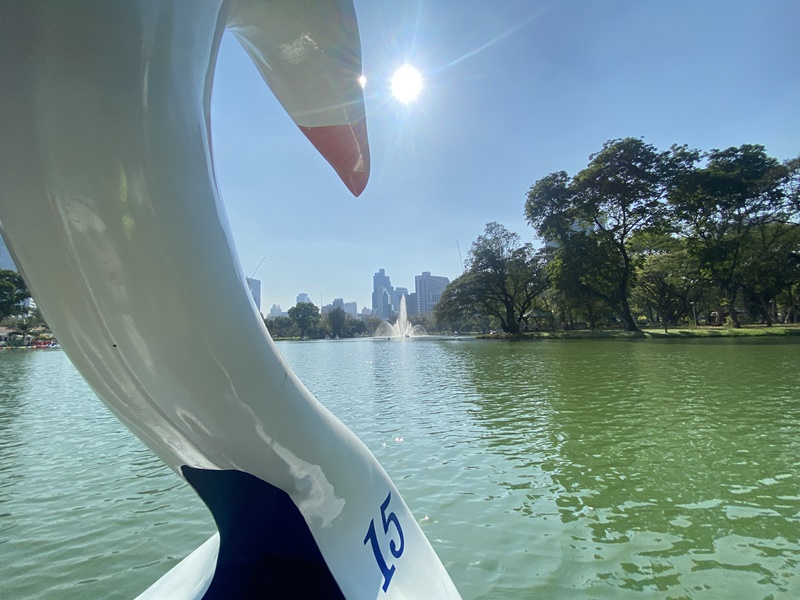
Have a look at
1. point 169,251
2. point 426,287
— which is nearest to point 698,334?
point 169,251

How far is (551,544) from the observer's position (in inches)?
116

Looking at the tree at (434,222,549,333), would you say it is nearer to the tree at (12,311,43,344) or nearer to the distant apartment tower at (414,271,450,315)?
A: the tree at (12,311,43,344)

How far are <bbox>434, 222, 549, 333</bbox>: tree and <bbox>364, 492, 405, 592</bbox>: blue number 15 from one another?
38547 mm

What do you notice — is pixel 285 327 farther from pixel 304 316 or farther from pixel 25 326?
pixel 25 326

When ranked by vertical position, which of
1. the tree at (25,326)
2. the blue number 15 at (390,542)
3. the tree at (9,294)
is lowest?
the blue number 15 at (390,542)

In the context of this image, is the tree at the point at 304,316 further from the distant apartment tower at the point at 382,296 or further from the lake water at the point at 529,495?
the lake water at the point at 529,495

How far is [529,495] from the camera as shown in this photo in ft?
12.5

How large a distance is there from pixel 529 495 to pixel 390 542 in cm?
275

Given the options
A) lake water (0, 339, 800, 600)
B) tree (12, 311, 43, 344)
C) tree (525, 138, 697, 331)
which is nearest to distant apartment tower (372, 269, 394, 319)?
tree (12, 311, 43, 344)

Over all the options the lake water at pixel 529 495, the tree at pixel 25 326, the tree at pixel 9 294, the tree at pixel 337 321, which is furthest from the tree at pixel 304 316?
the lake water at pixel 529 495

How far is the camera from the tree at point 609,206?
28328 millimetres

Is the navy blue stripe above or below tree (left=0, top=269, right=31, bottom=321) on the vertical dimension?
below

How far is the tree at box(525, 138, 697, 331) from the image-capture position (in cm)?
2833

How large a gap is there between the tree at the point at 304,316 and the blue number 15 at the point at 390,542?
284ft
